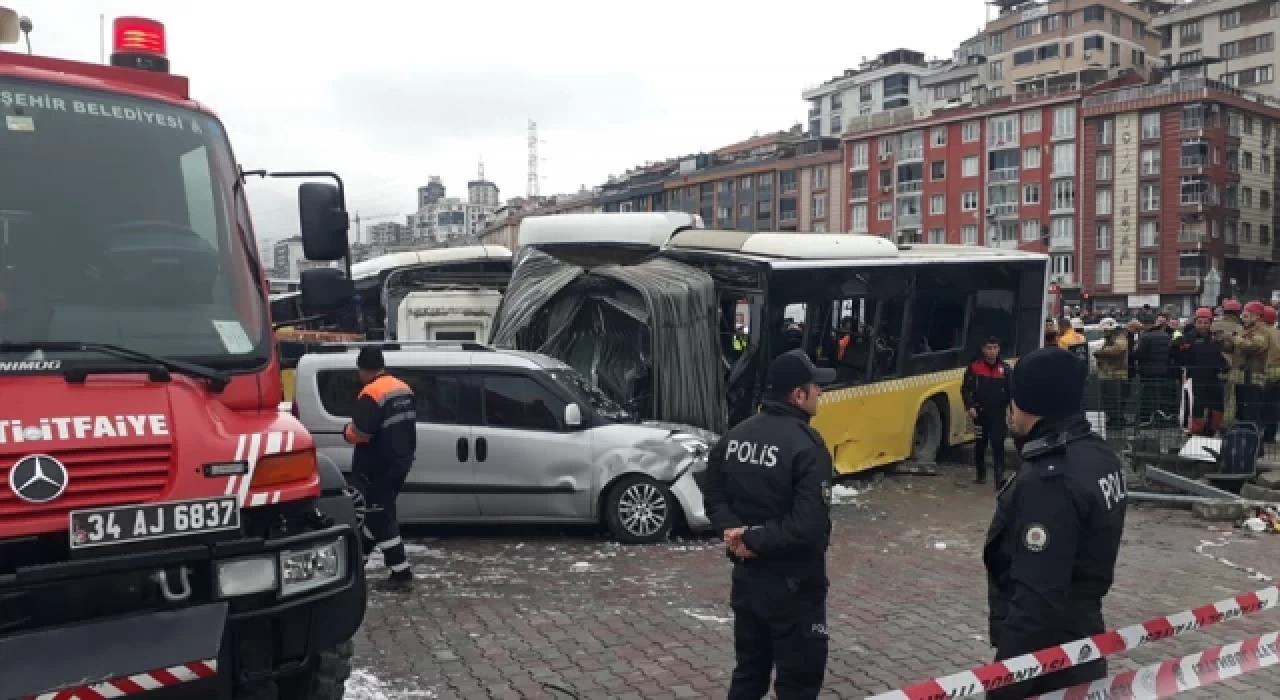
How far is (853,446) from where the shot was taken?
1198cm

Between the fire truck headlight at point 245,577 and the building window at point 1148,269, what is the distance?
67.9m

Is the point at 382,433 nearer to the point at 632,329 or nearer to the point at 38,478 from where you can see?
the point at 38,478

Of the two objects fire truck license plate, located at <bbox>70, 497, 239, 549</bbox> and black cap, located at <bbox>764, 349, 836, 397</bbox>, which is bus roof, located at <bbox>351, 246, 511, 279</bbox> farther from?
fire truck license plate, located at <bbox>70, 497, 239, 549</bbox>

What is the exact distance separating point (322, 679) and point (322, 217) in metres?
2.18

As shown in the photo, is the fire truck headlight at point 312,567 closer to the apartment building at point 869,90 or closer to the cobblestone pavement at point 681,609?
the cobblestone pavement at point 681,609

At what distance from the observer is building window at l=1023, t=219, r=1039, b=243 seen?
68.4m

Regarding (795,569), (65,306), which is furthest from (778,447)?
(65,306)

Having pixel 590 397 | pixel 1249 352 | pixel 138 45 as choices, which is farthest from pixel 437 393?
pixel 1249 352

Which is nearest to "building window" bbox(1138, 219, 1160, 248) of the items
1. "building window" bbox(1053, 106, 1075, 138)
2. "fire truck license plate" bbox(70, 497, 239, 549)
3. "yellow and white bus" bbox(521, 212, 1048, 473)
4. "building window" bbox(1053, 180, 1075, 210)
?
"building window" bbox(1053, 180, 1075, 210)

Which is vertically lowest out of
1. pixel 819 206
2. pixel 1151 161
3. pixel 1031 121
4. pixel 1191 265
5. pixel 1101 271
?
pixel 1101 271

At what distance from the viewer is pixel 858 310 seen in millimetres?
12180

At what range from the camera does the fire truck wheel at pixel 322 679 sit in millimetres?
4141

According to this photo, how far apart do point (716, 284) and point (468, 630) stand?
601 cm

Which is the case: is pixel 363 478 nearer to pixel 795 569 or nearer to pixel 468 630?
pixel 468 630
